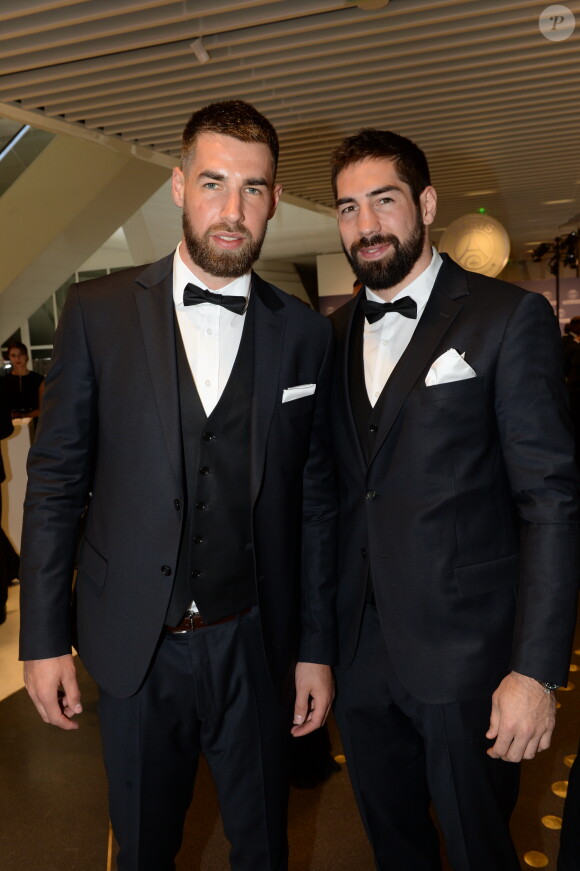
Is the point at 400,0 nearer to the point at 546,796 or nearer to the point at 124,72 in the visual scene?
the point at 124,72

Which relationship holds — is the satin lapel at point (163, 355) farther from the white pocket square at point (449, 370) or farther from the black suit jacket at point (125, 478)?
the white pocket square at point (449, 370)

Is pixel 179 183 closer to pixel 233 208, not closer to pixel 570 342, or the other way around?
pixel 233 208

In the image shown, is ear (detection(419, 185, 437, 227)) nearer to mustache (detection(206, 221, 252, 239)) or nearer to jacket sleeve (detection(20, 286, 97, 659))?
mustache (detection(206, 221, 252, 239))

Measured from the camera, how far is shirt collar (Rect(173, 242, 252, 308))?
166 cm

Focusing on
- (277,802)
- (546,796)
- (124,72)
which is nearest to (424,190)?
(277,802)

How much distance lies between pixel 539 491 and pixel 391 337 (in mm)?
507

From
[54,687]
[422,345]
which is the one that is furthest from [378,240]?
[54,687]

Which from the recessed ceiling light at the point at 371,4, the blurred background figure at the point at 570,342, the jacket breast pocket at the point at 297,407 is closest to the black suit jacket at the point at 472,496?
the jacket breast pocket at the point at 297,407

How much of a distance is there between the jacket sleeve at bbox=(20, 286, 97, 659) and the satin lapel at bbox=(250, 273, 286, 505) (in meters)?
0.34

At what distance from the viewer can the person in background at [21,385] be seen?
7.06m

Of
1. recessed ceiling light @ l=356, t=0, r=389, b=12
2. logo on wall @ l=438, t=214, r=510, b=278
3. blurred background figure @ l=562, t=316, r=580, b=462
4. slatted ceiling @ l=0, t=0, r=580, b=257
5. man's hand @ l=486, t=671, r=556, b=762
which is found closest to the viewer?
man's hand @ l=486, t=671, r=556, b=762

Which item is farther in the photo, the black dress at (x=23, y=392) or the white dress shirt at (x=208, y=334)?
the black dress at (x=23, y=392)

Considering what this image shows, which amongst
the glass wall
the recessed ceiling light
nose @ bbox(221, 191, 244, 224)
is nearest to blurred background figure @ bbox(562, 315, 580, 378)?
the recessed ceiling light

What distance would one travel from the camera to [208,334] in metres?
1.64
